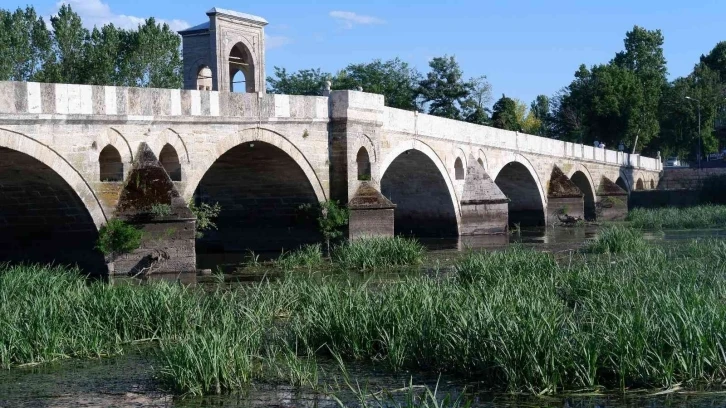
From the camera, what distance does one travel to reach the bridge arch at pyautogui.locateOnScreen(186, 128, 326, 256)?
21773mm

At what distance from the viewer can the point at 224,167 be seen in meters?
22.9

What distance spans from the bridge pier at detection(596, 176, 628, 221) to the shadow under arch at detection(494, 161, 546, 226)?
4641 mm

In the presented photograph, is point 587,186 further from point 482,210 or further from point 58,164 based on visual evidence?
point 58,164

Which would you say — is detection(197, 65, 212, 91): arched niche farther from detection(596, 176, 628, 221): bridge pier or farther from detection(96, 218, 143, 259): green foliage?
detection(596, 176, 628, 221): bridge pier

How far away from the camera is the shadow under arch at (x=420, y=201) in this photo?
2925 centimetres

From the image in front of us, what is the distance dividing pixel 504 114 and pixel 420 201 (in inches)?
926

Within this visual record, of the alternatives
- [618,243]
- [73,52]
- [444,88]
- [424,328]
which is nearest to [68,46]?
[73,52]

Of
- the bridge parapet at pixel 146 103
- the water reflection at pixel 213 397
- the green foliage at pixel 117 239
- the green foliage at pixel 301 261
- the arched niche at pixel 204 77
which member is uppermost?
the arched niche at pixel 204 77

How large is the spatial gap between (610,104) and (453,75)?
8392 millimetres

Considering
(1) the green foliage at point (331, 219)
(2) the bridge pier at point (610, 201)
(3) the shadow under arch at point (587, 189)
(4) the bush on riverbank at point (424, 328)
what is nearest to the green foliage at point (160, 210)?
(4) the bush on riverbank at point (424, 328)

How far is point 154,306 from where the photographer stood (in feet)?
33.2

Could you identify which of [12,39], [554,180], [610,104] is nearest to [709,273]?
[554,180]

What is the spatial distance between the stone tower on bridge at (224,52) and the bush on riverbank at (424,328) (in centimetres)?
1364

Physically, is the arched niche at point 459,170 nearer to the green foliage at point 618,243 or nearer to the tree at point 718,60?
the green foliage at point 618,243
